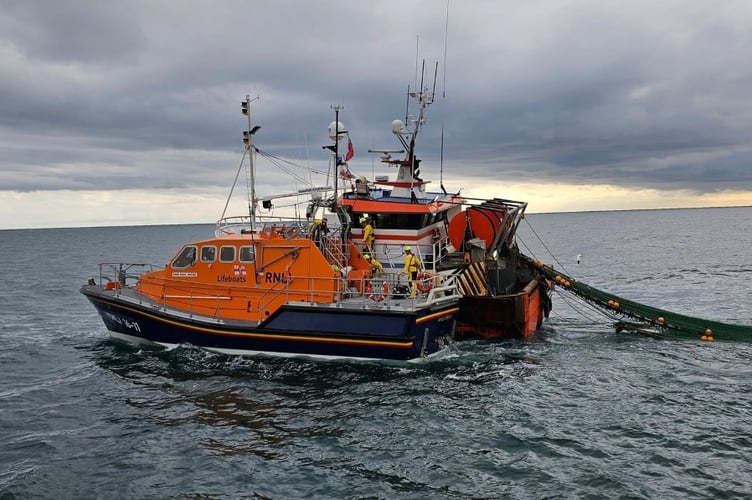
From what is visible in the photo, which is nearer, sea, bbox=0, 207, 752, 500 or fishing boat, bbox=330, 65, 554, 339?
sea, bbox=0, 207, 752, 500

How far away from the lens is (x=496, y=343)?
58.1 ft

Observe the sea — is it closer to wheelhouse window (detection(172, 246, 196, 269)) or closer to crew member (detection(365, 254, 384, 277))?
wheelhouse window (detection(172, 246, 196, 269))

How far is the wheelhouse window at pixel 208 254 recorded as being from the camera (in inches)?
627

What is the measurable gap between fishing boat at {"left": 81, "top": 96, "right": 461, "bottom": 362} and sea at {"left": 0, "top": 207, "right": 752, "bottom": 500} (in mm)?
566

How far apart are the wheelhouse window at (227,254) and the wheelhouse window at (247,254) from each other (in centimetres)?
24

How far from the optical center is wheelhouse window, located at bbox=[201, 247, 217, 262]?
1592 cm

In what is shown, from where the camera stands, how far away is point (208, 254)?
15969 millimetres

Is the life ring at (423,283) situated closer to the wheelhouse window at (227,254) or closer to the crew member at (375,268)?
the crew member at (375,268)

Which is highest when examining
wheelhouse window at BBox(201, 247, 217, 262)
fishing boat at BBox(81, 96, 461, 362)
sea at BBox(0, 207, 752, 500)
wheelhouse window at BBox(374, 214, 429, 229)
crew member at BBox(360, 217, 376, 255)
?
wheelhouse window at BBox(374, 214, 429, 229)

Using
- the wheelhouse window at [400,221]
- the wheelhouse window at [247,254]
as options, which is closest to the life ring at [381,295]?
the wheelhouse window at [247,254]

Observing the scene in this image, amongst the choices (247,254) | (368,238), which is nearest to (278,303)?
(247,254)

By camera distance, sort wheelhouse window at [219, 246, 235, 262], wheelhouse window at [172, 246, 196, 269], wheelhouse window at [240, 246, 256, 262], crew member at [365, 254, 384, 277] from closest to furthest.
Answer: wheelhouse window at [240, 246, 256, 262], wheelhouse window at [219, 246, 235, 262], wheelhouse window at [172, 246, 196, 269], crew member at [365, 254, 384, 277]

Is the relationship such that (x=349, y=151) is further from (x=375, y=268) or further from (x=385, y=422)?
(x=385, y=422)

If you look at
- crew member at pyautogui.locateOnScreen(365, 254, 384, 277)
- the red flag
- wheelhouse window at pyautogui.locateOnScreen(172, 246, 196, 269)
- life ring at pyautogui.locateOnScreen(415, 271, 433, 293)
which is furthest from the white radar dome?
wheelhouse window at pyautogui.locateOnScreen(172, 246, 196, 269)
